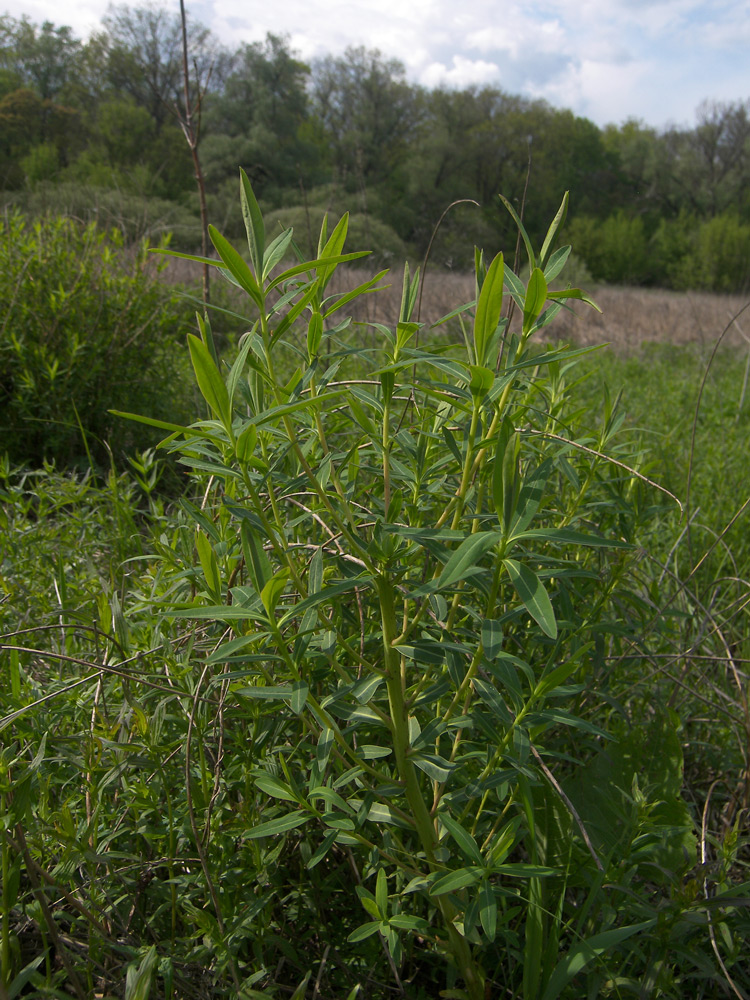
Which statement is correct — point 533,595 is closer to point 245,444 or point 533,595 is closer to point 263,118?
point 245,444

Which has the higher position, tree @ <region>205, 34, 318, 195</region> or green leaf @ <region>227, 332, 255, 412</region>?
tree @ <region>205, 34, 318, 195</region>

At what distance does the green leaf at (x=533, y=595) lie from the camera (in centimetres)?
65

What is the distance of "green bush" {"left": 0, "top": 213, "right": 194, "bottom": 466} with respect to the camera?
3229 mm

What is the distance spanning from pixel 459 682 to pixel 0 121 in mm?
28184

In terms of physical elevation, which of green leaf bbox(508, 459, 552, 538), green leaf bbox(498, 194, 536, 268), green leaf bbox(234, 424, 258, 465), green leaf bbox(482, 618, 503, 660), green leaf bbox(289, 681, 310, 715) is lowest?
green leaf bbox(289, 681, 310, 715)

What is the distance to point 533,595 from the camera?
0.69m

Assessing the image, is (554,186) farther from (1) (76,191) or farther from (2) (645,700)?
(2) (645,700)

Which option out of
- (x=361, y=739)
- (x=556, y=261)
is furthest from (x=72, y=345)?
(x=556, y=261)

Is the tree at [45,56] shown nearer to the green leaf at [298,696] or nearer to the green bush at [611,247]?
the green bush at [611,247]

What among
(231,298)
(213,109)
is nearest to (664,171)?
(213,109)

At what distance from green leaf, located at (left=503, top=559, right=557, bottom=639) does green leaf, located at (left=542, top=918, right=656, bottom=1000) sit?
0.59 meters

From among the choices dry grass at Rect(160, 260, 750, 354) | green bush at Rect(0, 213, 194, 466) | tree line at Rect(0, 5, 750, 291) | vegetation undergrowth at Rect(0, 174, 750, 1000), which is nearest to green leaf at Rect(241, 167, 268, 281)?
vegetation undergrowth at Rect(0, 174, 750, 1000)

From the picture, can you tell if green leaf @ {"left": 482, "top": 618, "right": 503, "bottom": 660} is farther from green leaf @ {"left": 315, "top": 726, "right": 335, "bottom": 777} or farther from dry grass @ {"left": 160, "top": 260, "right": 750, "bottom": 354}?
dry grass @ {"left": 160, "top": 260, "right": 750, "bottom": 354}

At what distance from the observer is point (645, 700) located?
1585 mm
